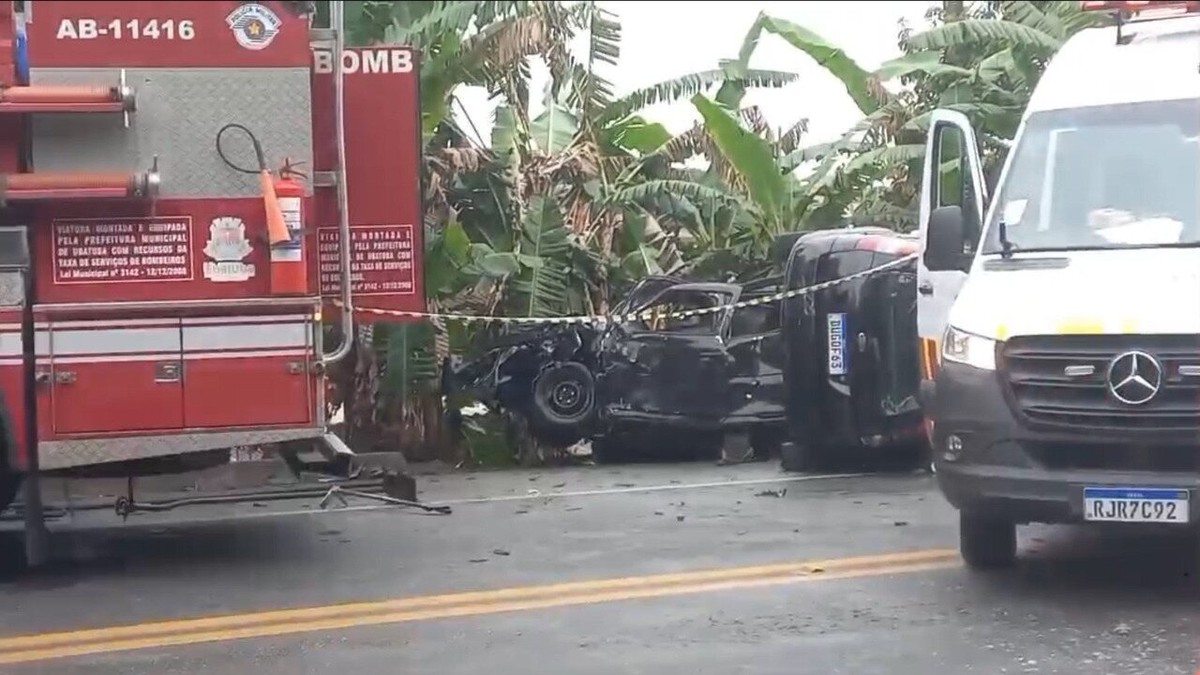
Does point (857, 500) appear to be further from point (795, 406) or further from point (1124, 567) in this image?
point (1124, 567)

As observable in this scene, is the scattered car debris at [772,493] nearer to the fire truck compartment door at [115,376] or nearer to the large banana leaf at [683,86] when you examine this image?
the fire truck compartment door at [115,376]

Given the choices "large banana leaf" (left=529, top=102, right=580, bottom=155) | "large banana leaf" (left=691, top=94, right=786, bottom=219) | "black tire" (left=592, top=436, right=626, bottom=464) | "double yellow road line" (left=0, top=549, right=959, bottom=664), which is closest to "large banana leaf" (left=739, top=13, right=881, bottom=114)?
"large banana leaf" (left=691, top=94, right=786, bottom=219)

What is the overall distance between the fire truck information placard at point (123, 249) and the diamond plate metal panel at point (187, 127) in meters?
0.20

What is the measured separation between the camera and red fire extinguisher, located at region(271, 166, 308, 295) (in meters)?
8.77

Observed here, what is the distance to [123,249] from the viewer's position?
8734mm

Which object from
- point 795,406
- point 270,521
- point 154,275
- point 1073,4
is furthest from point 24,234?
point 1073,4

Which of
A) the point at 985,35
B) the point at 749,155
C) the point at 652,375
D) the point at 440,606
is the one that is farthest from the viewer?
the point at 749,155

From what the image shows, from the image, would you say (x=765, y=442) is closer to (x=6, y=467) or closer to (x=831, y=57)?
(x=831, y=57)

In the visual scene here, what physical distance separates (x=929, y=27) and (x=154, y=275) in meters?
10.4

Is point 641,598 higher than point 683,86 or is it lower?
lower

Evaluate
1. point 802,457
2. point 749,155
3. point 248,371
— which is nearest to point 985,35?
point 749,155

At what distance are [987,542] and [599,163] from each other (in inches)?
356

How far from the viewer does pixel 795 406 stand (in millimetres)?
12805

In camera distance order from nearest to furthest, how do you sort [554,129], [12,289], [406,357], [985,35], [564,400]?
[12,289]
[564,400]
[406,357]
[985,35]
[554,129]
